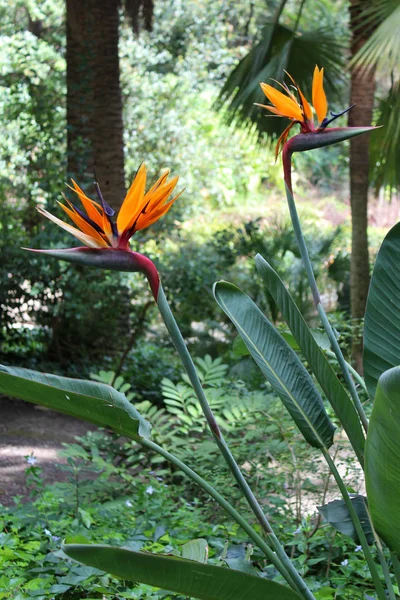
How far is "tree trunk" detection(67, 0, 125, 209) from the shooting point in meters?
7.23

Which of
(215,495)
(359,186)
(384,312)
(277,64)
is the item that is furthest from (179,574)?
(359,186)

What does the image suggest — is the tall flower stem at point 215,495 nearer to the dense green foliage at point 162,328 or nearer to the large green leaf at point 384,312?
the dense green foliage at point 162,328

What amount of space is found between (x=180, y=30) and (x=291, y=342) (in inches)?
529

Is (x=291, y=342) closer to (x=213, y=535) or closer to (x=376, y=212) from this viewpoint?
(x=213, y=535)

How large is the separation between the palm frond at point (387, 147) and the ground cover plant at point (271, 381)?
4852mm

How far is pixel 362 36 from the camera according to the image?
6715mm

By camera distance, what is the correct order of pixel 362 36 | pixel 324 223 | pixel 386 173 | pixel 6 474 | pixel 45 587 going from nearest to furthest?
pixel 45 587 < pixel 6 474 < pixel 362 36 < pixel 386 173 < pixel 324 223

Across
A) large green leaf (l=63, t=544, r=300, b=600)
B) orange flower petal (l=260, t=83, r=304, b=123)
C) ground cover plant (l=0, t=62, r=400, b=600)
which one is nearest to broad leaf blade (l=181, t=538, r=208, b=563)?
ground cover plant (l=0, t=62, r=400, b=600)

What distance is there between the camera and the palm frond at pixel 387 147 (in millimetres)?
6669

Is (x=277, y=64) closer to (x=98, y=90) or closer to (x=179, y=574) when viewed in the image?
(x=98, y=90)

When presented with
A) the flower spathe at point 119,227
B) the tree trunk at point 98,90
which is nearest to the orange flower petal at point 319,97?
the flower spathe at point 119,227

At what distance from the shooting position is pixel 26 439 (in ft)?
17.7

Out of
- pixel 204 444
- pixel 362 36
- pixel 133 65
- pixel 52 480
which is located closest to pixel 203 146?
pixel 133 65

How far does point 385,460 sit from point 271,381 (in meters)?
0.40
